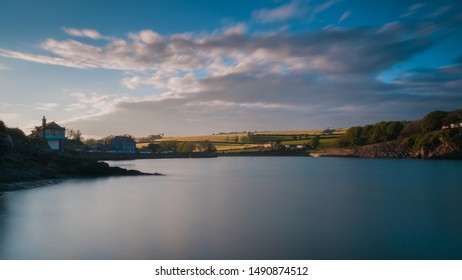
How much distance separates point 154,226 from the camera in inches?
635

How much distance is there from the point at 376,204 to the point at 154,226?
46.5ft

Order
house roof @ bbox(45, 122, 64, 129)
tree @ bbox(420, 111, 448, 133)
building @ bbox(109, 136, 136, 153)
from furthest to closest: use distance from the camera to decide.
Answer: building @ bbox(109, 136, 136, 153) < tree @ bbox(420, 111, 448, 133) < house roof @ bbox(45, 122, 64, 129)

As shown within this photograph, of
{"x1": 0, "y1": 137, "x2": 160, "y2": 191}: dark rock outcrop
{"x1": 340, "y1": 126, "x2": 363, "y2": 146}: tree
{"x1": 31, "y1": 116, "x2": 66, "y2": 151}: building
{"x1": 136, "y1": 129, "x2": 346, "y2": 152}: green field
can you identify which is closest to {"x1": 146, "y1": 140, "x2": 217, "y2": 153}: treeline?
{"x1": 136, "y1": 129, "x2": 346, "y2": 152}: green field

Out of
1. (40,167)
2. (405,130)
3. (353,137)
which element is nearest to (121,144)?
(353,137)

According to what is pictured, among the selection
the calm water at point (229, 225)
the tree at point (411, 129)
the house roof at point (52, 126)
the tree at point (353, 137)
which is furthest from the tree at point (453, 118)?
the house roof at point (52, 126)

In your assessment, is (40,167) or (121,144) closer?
(40,167)

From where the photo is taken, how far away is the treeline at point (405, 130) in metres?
95.8

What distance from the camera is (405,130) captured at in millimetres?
108125

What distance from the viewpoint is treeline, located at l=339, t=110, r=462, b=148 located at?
95812mm

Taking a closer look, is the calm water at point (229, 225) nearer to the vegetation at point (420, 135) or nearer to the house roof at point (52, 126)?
the house roof at point (52, 126)

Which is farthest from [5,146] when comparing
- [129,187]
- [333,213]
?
[333,213]

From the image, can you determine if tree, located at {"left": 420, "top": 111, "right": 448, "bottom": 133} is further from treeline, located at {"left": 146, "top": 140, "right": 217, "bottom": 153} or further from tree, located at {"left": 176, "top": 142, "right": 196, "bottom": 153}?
tree, located at {"left": 176, "top": 142, "right": 196, "bottom": 153}

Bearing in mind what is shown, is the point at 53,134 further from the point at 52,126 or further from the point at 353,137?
the point at 353,137
